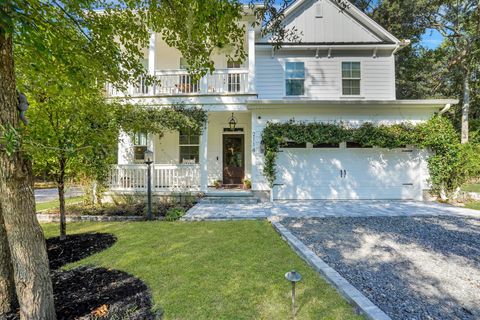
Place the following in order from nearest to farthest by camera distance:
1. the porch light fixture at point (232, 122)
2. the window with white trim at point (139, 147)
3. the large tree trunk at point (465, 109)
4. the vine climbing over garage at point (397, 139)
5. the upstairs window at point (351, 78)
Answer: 1. the vine climbing over garage at point (397, 139)
2. the window with white trim at point (139, 147)
3. the porch light fixture at point (232, 122)
4. the upstairs window at point (351, 78)
5. the large tree trunk at point (465, 109)

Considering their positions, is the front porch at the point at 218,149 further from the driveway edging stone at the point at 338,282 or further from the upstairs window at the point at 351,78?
the driveway edging stone at the point at 338,282

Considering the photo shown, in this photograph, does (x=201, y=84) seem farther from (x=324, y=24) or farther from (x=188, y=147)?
(x=324, y=24)

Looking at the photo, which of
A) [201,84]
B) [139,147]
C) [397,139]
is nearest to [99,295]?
[201,84]

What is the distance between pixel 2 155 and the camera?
207 centimetres

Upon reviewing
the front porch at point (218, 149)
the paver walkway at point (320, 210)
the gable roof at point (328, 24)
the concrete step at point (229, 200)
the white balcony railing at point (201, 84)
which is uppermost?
the gable roof at point (328, 24)

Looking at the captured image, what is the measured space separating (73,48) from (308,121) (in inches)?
307

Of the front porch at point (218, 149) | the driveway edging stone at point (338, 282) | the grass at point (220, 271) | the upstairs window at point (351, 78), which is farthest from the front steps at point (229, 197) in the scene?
the upstairs window at point (351, 78)

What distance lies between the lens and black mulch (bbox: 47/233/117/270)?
4.33 metres

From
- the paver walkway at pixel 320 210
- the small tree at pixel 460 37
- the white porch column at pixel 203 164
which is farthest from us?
the small tree at pixel 460 37

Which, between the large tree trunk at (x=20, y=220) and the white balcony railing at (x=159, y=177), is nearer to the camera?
the large tree trunk at (x=20, y=220)

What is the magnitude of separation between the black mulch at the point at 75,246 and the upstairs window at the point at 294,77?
928 cm

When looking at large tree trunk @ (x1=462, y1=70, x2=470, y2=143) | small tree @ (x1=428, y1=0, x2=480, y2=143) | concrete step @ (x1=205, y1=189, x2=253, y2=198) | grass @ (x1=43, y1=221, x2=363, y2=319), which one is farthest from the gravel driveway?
small tree @ (x1=428, y1=0, x2=480, y2=143)

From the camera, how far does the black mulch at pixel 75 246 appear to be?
4328 mm

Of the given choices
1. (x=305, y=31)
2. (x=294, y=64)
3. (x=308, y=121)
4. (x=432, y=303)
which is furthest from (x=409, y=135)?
(x=432, y=303)
